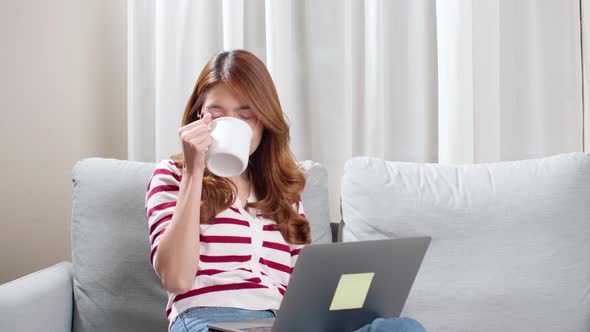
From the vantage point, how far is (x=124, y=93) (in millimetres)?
2340

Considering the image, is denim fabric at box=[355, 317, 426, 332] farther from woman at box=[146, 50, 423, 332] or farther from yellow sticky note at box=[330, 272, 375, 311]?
woman at box=[146, 50, 423, 332]

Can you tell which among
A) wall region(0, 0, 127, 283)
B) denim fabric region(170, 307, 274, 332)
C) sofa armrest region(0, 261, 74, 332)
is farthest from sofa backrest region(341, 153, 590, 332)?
wall region(0, 0, 127, 283)

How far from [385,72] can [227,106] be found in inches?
35.5

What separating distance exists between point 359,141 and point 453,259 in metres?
0.64

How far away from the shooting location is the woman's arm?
134 centimetres

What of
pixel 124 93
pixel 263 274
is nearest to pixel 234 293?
pixel 263 274

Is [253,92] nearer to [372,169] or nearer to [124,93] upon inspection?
[372,169]

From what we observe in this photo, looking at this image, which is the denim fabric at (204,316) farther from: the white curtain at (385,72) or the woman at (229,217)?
the white curtain at (385,72)

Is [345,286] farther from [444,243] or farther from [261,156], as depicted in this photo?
[444,243]

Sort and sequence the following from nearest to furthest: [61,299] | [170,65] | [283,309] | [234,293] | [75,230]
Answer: [283,309] < [234,293] < [61,299] < [75,230] < [170,65]

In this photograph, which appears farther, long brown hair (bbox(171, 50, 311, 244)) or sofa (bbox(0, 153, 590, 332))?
sofa (bbox(0, 153, 590, 332))

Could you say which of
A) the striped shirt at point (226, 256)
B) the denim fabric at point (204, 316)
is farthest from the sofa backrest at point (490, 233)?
the denim fabric at point (204, 316)

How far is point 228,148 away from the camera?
119cm

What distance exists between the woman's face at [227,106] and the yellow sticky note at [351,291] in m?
0.47
